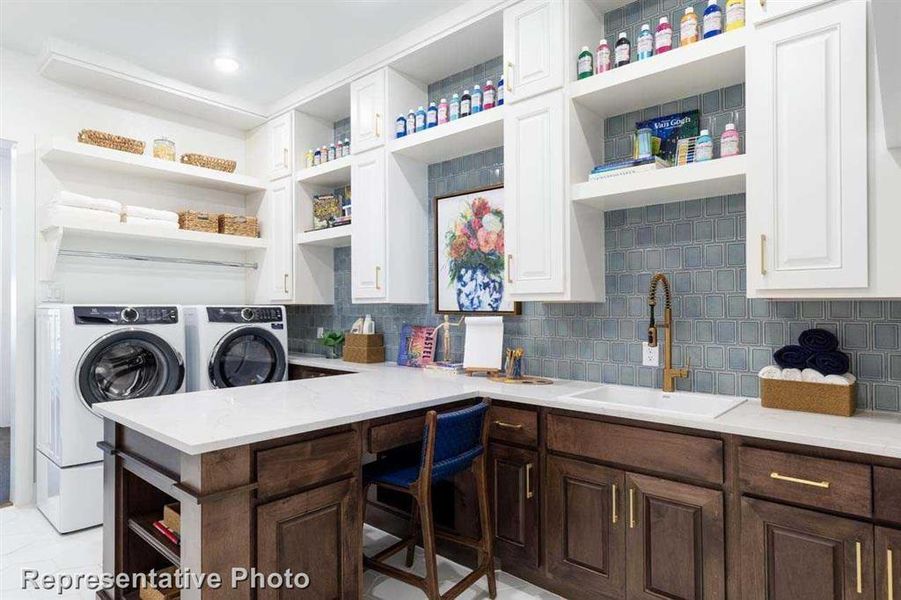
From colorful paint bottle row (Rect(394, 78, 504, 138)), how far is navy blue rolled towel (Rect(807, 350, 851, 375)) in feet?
6.48

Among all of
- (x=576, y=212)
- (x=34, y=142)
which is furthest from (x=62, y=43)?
(x=576, y=212)

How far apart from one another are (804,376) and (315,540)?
194 centimetres

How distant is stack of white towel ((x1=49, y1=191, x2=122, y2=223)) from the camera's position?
11.0ft

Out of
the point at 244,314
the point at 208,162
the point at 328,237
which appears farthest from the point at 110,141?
the point at 328,237

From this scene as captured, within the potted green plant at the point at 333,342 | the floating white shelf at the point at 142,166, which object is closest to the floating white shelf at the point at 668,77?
the potted green plant at the point at 333,342

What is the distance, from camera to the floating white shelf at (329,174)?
376cm

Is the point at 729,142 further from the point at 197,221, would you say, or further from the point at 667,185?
the point at 197,221

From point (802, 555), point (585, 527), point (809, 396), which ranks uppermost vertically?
point (809, 396)

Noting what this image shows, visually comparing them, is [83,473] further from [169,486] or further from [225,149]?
[225,149]

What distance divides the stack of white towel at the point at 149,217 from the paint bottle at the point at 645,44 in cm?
328

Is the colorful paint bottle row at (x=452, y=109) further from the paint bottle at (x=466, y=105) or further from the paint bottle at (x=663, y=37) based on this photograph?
the paint bottle at (x=663, y=37)

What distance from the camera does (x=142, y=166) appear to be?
3.72 m

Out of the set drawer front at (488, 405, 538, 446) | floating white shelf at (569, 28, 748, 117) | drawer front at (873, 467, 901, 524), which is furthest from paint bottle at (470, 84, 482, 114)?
drawer front at (873, 467, 901, 524)

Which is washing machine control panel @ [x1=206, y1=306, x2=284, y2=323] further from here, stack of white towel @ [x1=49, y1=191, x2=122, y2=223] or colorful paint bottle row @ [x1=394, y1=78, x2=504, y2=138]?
colorful paint bottle row @ [x1=394, y1=78, x2=504, y2=138]
